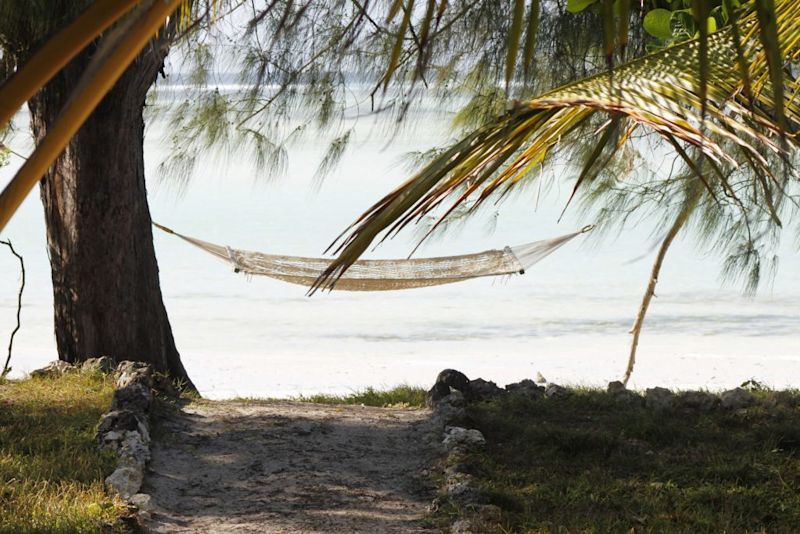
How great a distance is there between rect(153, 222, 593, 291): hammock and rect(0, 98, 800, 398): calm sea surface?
1.80 feet

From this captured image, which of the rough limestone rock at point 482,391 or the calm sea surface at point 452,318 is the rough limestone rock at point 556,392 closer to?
the rough limestone rock at point 482,391

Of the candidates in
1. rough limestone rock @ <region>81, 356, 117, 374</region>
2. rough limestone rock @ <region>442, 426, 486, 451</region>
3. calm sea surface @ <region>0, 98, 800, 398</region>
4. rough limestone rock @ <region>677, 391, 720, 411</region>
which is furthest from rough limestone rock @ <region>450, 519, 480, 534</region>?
calm sea surface @ <region>0, 98, 800, 398</region>

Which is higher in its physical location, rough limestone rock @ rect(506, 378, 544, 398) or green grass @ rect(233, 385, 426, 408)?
rough limestone rock @ rect(506, 378, 544, 398)

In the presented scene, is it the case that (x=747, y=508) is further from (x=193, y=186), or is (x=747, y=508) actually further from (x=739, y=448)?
(x=193, y=186)

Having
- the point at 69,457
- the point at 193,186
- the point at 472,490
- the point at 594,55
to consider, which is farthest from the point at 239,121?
the point at 193,186

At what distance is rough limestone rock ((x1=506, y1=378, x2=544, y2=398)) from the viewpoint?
135 inches

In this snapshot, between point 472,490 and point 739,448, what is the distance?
0.93 metres

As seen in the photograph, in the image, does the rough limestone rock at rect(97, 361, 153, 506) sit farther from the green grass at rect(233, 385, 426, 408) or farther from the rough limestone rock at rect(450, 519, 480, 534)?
the rough limestone rock at rect(450, 519, 480, 534)

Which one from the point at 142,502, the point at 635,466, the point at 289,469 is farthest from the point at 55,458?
the point at 635,466

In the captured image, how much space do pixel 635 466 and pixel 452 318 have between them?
7241 millimetres

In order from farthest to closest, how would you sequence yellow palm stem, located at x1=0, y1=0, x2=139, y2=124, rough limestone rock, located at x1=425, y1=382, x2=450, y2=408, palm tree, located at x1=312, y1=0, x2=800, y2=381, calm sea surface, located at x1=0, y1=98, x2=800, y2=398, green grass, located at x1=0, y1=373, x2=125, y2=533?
calm sea surface, located at x1=0, y1=98, x2=800, y2=398 → rough limestone rock, located at x1=425, y1=382, x2=450, y2=408 → green grass, located at x1=0, y1=373, x2=125, y2=533 → palm tree, located at x1=312, y1=0, x2=800, y2=381 → yellow palm stem, located at x1=0, y1=0, x2=139, y2=124

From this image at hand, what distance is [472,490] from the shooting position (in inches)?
94.7

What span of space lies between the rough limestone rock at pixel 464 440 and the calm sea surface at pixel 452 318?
188cm

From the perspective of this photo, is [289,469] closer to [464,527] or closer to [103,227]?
[464,527]
